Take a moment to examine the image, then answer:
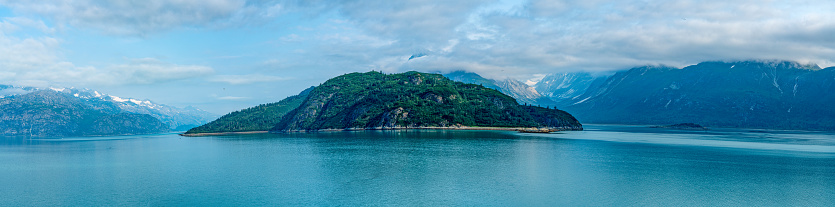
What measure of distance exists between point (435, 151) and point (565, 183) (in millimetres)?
63653

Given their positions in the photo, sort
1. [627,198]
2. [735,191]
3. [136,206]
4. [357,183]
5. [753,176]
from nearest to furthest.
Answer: [136,206], [627,198], [735,191], [357,183], [753,176]

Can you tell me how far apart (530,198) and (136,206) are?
2180 inches

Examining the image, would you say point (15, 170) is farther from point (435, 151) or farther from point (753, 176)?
point (753, 176)

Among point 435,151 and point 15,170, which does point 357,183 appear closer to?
point 435,151

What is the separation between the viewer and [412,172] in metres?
95.2

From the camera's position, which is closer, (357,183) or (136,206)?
(136,206)

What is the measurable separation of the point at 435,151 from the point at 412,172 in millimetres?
47753


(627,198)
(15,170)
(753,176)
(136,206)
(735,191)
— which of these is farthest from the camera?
(15,170)

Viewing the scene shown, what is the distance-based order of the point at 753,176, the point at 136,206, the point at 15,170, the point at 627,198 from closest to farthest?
the point at 136,206 < the point at 627,198 < the point at 753,176 < the point at 15,170

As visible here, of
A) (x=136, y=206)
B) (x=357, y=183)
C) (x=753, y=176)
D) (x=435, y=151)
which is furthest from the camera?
(x=435, y=151)

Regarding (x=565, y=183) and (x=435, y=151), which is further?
(x=435, y=151)

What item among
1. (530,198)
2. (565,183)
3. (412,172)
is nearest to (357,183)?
(412,172)

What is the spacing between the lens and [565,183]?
270ft

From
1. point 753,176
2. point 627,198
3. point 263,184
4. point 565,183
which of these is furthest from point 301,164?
point 753,176
